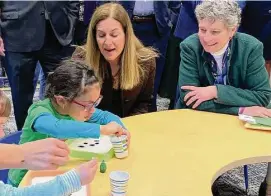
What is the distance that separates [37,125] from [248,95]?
1.07 metres

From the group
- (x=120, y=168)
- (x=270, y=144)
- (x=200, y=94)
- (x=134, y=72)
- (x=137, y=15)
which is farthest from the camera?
(x=137, y=15)

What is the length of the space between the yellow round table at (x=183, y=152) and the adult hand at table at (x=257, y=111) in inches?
2.6

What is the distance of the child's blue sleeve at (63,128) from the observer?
164cm

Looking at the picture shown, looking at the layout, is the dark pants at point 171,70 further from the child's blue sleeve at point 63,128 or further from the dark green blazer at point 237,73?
the child's blue sleeve at point 63,128

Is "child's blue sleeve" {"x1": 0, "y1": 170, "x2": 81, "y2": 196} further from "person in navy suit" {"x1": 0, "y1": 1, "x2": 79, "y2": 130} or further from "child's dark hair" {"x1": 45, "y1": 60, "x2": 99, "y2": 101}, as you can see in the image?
"person in navy suit" {"x1": 0, "y1": 1, "x2": 79, "y2": 130}

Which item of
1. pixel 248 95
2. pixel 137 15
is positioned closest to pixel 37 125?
pixel 248 95

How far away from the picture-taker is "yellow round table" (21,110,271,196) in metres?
1.48

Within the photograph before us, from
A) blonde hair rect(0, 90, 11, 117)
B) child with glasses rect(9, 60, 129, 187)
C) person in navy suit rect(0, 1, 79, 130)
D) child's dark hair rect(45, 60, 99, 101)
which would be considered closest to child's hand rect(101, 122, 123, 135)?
child with glasses rect(9, 60, 129, 187)

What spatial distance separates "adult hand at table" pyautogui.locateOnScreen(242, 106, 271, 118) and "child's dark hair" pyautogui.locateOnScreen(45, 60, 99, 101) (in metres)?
0.74

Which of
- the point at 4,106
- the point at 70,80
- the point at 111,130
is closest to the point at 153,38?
the point at 70,80

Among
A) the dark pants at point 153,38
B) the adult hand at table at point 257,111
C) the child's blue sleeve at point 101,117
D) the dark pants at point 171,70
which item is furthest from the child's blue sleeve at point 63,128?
the dark pants at point 171,70

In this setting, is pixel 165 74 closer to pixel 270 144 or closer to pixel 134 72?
pixel 134 72

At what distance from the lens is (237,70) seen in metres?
2.29

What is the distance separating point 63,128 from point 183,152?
45cm
